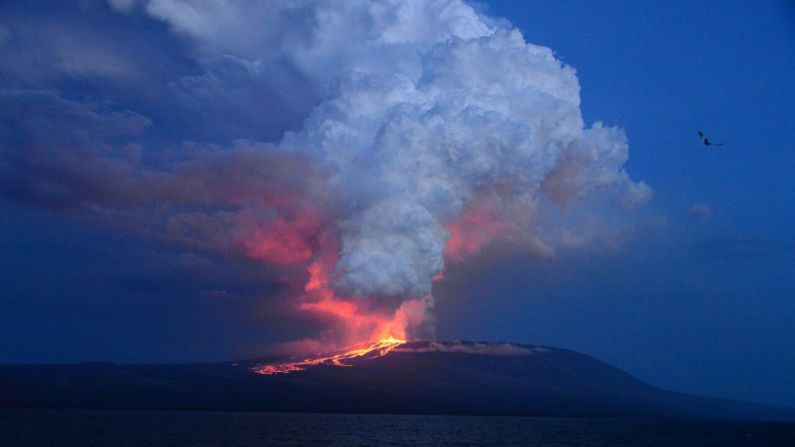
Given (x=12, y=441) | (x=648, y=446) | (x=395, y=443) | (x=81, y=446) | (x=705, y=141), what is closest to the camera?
(x=705, y=141)

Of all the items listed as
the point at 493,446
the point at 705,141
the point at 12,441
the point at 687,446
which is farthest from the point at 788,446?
the point at 12,441

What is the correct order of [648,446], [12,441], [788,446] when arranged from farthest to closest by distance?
[788,446], [648,446], [12,441]

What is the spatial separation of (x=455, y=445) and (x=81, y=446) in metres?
56.9

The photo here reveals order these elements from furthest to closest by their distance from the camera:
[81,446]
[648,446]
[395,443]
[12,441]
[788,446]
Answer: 1. [788,446]
2. [648,446]
3. [395,443]
4. [12,441]
5. [81,446]

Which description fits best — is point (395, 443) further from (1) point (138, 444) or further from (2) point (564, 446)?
(1) point (138, 444)

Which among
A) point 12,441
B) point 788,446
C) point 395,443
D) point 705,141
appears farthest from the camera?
point 788,446

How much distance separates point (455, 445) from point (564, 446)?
21.2 meters

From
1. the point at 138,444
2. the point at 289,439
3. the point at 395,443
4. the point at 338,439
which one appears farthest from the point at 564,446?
the point at 138,444

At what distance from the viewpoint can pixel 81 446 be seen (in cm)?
10544

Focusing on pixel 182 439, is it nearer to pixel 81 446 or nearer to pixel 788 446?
pixel 81 446

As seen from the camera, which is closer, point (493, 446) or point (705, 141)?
point (705, 141)

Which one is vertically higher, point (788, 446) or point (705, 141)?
point (705, 141)

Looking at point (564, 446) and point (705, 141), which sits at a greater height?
point (705, 141)

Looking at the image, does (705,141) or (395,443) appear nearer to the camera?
(705,141)
